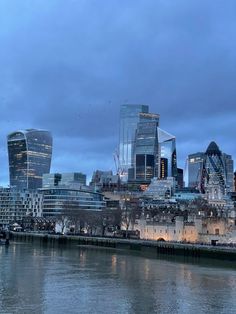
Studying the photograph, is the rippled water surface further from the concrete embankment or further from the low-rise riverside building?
the low-rise riverside building

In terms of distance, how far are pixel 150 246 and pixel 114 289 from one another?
7172cm

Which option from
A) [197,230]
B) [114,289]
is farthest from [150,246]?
[114,289]

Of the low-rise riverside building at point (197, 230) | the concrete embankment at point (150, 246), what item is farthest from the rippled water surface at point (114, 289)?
the low-rise riverside building at point (197, 230)

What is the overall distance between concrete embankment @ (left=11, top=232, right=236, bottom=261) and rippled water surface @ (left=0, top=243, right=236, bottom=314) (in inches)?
888

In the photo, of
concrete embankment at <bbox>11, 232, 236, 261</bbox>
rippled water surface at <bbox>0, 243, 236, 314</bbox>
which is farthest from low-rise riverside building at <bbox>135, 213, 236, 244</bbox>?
rippled water surface at <bbox>0, 243, 236, 314</bbox>

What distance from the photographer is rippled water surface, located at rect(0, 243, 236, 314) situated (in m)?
48.9

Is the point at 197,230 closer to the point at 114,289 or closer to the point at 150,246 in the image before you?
the point at 150,246

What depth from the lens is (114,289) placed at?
194ft

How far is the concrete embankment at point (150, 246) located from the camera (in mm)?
107438

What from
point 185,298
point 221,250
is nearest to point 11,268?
point 185,298

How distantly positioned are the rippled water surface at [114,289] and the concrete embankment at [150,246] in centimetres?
2255

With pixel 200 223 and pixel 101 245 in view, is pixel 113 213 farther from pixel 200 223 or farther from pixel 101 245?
pixel 200 223

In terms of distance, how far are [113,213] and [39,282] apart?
439ft

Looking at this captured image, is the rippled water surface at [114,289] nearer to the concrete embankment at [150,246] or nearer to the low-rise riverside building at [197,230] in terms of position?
the concrete embankment at [150,246]
